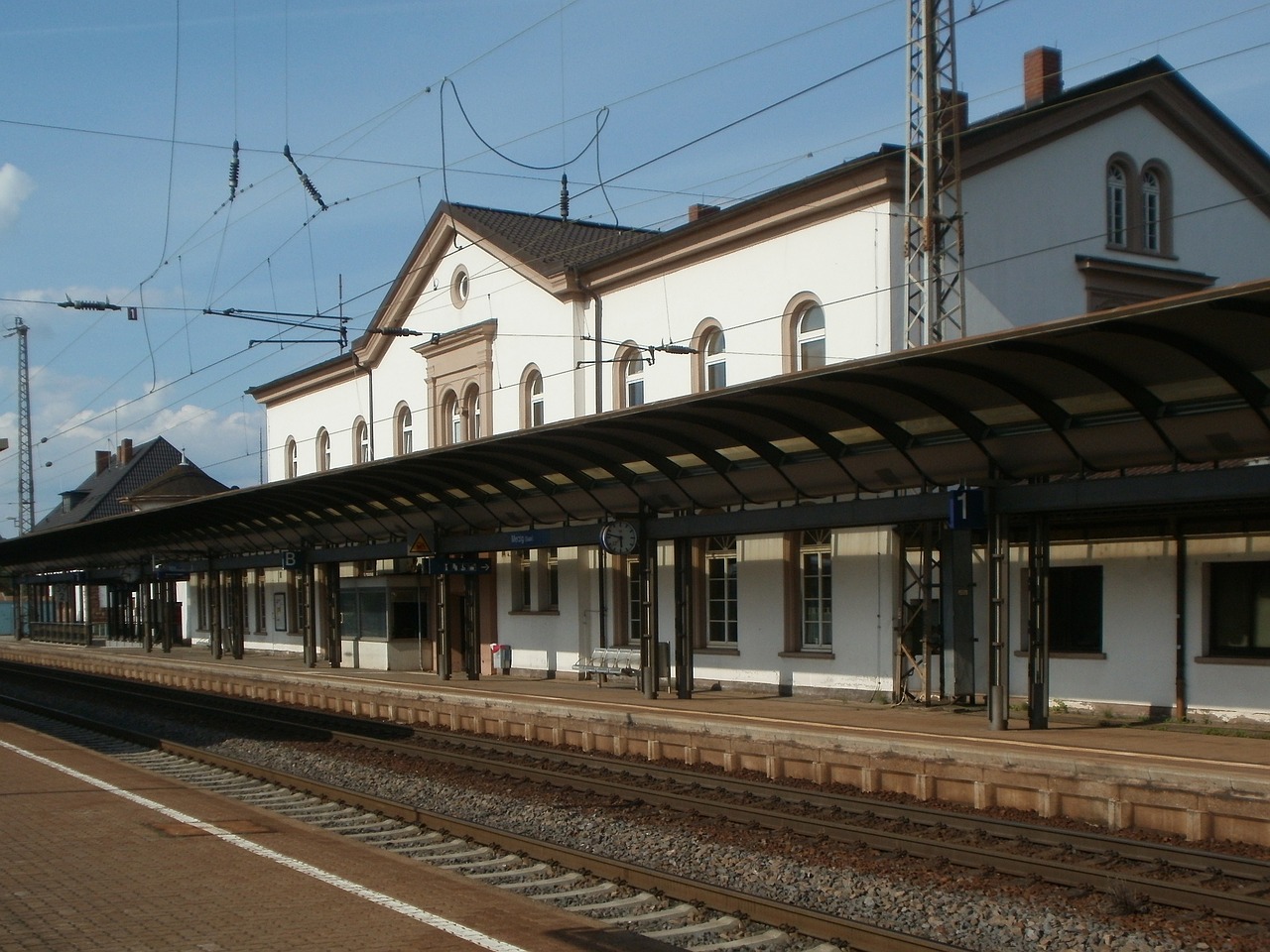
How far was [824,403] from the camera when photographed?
48.3 ft

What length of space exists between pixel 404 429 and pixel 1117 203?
19.3 m

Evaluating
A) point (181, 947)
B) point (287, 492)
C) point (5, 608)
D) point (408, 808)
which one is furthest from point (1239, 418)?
point (5, 608)

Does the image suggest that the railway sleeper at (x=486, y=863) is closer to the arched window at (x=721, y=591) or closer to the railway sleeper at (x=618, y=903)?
the railway sleeper at (x=618, y=903)

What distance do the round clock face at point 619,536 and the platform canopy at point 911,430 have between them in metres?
0.44

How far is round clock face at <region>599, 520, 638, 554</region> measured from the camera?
19422 millimetres

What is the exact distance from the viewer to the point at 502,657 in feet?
92.2

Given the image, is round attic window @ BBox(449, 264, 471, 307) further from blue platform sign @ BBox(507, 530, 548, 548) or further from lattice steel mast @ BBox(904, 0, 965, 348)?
lattice steel mast @ BBox(904, 0, 965, 348)

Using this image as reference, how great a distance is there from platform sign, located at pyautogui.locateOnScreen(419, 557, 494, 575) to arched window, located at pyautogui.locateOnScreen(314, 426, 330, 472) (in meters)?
16.5

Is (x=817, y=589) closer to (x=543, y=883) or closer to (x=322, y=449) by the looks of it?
(x=543, y=883)

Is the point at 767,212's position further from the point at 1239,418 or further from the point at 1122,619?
the point at 1239,418

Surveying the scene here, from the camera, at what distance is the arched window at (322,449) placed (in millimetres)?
40625

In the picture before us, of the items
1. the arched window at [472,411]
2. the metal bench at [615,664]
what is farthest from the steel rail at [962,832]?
the arched window at [472,411]

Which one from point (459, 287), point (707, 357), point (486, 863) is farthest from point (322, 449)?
point (486, 863)

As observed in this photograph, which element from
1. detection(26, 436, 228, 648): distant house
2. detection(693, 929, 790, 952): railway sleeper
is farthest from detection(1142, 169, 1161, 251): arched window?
detection(26, 436, 228, 648): distant house
